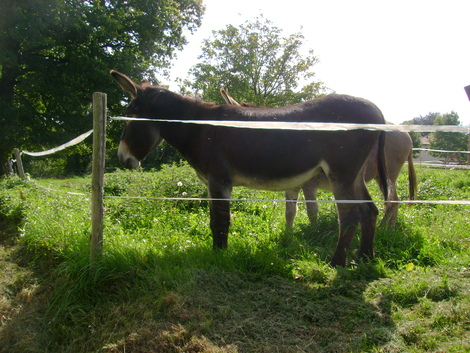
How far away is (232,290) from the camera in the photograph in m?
3.01

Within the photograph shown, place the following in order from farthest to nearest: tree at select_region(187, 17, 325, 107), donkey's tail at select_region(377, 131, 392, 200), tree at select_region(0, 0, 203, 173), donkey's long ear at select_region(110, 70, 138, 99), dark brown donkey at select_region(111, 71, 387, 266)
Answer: tree at select_region(187, 17, 325, 107), tree at select_region(0, 0, 203, 173), donkey's long ear at select_region(110, 70, 138, 99), donkey's tail at select_region(377, 131, 392, 200), dark brown donkey at select_region(111, 71, 387, 266)

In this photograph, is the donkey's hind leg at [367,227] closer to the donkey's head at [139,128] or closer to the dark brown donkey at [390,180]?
the dark brown donkey at [390,180]

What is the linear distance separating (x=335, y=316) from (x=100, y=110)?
8.99ft

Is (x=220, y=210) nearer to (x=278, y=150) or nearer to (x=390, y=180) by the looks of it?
(x=278, y=150)

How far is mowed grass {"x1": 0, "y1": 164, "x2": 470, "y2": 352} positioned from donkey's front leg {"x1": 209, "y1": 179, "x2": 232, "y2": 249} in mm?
202

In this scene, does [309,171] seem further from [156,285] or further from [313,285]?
[156,285]

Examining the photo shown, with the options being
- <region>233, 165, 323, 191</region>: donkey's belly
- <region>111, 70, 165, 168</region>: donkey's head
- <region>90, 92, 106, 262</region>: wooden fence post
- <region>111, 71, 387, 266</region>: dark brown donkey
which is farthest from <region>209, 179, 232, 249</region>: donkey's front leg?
<region>90, 92, 106, 262</region>: wooden fence post

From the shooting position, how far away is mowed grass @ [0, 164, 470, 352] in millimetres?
2418

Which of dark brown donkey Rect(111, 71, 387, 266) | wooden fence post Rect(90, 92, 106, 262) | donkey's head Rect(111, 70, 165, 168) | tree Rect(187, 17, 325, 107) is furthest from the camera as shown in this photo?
tree Rect(187, 17, 325, 107)

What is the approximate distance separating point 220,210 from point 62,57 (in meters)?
15.0

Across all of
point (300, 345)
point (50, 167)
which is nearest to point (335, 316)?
point (300, 345)

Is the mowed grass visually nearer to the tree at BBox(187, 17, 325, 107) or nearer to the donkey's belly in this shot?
the donkey's belly

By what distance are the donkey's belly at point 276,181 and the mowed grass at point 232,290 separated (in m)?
0.71

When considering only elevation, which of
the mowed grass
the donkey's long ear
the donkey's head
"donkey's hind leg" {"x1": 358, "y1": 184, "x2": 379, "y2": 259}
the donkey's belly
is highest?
the donkey's long ear
